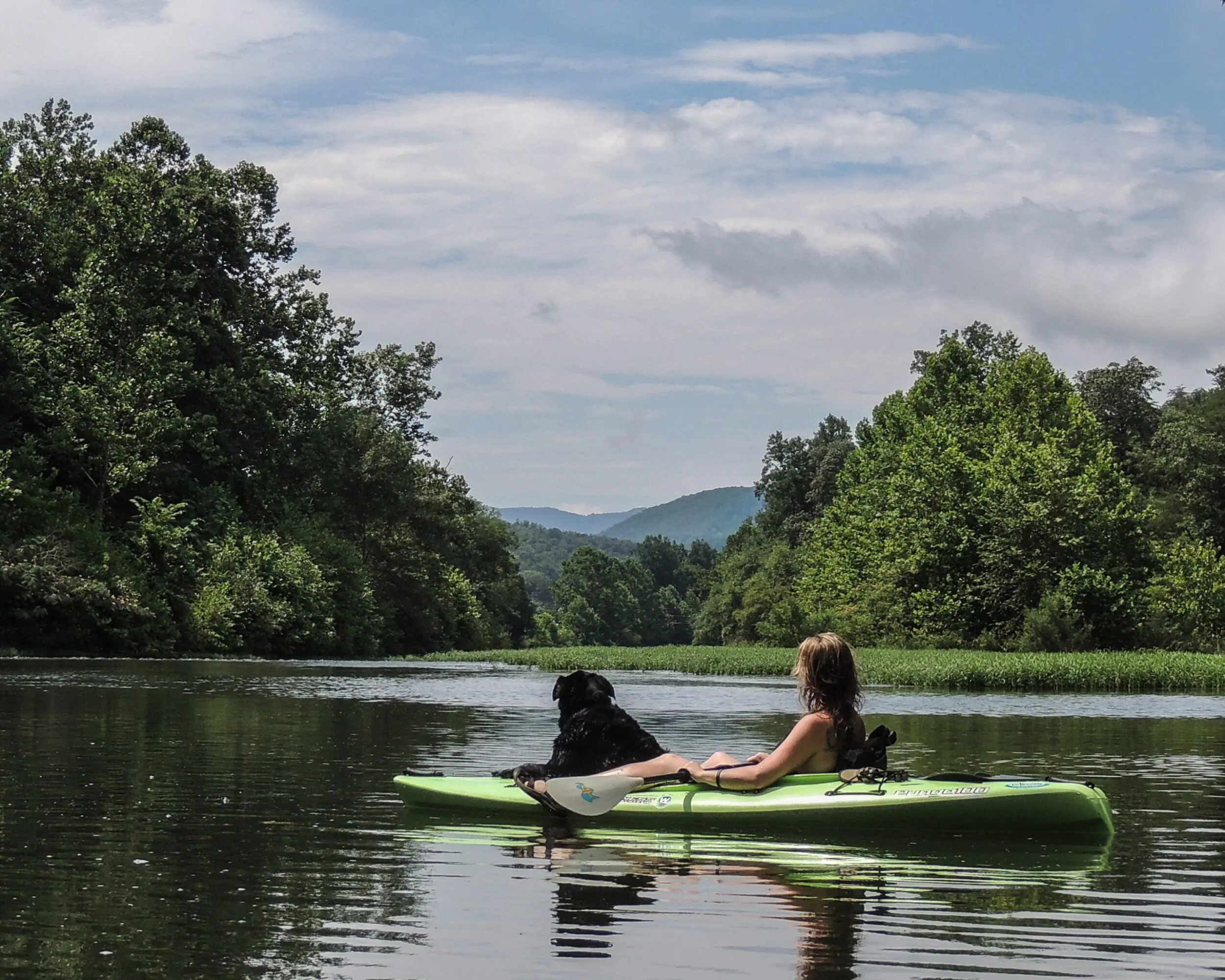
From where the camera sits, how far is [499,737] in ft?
67.9

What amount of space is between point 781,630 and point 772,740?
163 ft

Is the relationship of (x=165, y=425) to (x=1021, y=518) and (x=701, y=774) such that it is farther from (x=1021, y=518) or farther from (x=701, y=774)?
(x=701, y=774)

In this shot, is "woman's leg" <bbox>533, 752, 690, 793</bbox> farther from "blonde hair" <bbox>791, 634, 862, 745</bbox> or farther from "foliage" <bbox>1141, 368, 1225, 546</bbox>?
"foliage" <bbox>1141, 368, 1225, 546</bbox>

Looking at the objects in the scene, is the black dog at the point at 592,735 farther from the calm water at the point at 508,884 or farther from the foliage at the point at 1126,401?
the foliage at the point at 1126,401

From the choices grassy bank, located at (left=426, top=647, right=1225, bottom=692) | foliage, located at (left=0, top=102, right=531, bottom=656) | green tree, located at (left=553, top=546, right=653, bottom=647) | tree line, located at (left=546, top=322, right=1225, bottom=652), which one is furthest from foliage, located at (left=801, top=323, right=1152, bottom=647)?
green tree, located at (left=553, top=546, right=653, bottom=647)

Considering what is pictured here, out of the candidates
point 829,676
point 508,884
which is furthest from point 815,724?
point 508,884

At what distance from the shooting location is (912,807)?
35.9 feet

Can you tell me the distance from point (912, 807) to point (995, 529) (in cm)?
4754

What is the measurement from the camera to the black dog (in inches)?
461

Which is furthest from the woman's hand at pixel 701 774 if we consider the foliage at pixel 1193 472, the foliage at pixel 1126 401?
the foliage at pixel 1126 401

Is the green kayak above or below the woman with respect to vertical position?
below

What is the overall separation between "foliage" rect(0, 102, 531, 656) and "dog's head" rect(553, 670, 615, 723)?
3866 centimetres

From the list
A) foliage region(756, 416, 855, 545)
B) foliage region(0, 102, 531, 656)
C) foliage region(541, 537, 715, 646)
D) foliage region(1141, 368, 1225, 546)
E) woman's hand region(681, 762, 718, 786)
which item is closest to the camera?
woman's hand region(681, 762, 718, 786)

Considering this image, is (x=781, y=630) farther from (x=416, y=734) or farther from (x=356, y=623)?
(x=416, y=734)
